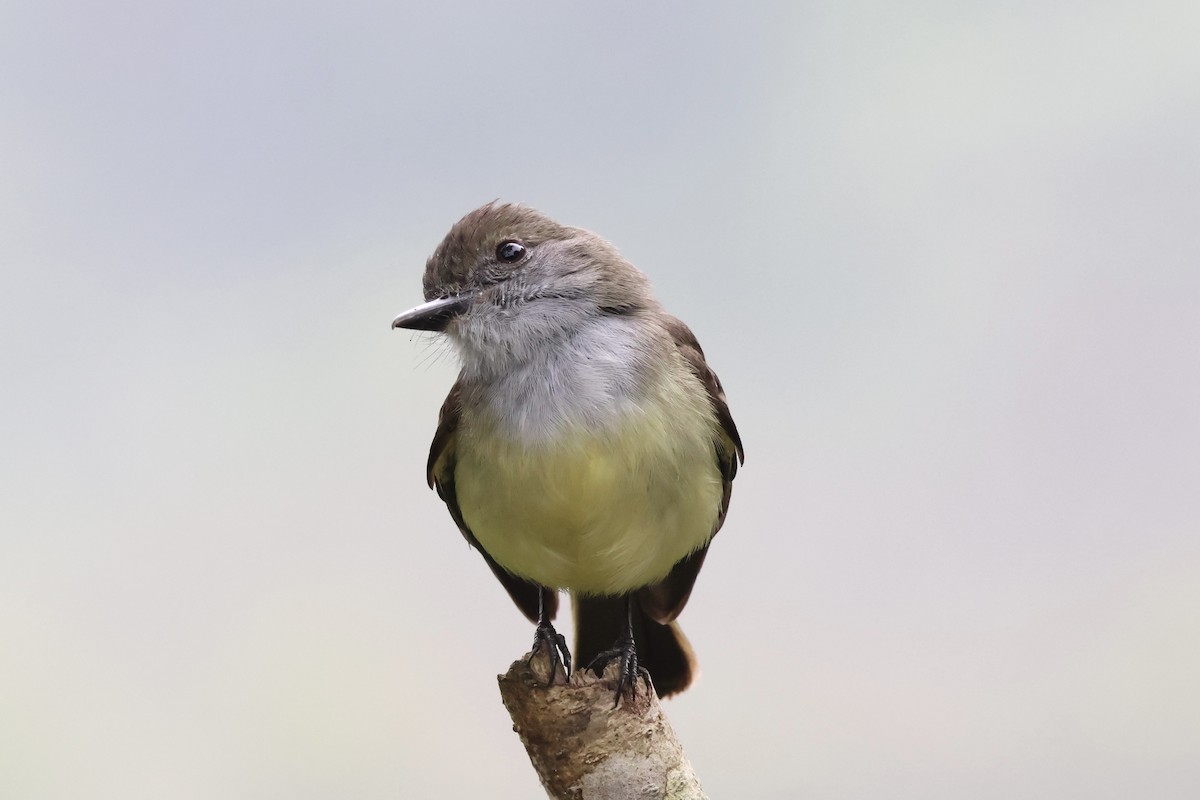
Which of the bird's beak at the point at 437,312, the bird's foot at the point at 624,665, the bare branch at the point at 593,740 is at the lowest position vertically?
the bare branch at the point at 593,740

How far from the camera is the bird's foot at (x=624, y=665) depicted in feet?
13.3

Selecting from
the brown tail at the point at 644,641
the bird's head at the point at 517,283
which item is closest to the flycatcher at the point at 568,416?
the bird's head at the point at 517,283

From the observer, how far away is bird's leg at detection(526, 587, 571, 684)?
4164 mm

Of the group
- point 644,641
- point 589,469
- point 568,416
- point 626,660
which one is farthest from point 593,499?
point 644,641

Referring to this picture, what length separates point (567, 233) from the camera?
14.2ft

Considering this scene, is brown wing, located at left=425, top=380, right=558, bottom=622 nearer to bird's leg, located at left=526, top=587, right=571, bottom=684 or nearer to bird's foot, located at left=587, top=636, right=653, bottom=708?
bird's leg, located at left=526, top=587, right=571, bottom=684

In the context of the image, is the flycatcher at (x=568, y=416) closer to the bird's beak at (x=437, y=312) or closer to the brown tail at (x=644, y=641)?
the bird's beak at (x=437, y=312)

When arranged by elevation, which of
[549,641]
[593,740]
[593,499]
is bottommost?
[593,740]

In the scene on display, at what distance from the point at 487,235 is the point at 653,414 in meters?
0.88

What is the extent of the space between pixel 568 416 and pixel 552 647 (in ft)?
2.98

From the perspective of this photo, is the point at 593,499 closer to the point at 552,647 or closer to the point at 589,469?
the point at 589,469

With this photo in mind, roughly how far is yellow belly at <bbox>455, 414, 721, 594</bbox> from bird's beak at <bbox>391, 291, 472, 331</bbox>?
1.32ft

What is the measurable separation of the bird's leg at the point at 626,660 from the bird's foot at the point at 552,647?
0.12 metres

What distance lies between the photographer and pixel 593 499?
12.7 ft
